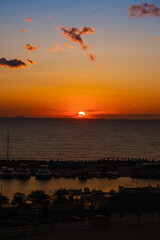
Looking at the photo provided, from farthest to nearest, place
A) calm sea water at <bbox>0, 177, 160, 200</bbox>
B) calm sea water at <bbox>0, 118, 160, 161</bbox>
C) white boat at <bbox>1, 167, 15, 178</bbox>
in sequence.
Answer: calm sea water at <bbox>0, 118, 160, 161</bbox>, white boat at <bbox>1, 167, 15, 178</bbox>, calm sea water at <bbox>0, 177, 160, 200</bbox>

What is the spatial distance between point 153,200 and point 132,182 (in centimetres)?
1469

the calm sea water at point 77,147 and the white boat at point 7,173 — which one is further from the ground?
the calm sea water at point 77,147

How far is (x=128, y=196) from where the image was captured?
16.6 m

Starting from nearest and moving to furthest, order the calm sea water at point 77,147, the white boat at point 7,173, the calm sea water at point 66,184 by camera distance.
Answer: the calm sea water at point 66,184
the white boat at point 7,173
the calm sea water at point 77,147

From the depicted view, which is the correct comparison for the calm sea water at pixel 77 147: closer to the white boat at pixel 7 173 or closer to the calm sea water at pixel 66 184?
the calm sea water at pixel 66 184

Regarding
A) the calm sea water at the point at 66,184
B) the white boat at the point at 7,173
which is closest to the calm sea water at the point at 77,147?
the calm sea water at the point at 66,184

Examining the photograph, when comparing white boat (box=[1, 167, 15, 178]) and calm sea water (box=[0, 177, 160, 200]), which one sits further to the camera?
white boat (box=[1, 167, 15, 178])

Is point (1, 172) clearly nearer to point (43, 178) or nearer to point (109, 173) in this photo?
point (43, 178)

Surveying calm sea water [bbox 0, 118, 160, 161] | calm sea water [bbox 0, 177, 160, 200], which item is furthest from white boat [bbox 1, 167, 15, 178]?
calm sea water [bbox 0, 118, 160, 161]

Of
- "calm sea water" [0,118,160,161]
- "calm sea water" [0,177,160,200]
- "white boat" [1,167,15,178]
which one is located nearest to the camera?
"calm sea water" [0,177,160,200]

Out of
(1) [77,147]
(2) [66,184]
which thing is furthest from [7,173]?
(1) [77,147]

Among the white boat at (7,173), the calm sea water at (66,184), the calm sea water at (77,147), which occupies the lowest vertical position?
the calm sea water at (66,184)

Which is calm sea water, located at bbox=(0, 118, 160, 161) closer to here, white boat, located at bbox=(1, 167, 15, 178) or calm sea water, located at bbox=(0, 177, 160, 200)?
calm sea water, located at bbox=(0, 177, 160, 200)

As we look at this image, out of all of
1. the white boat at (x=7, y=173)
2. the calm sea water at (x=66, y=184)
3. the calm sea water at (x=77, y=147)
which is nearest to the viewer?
the calm sea water at (x=66, y=184)
